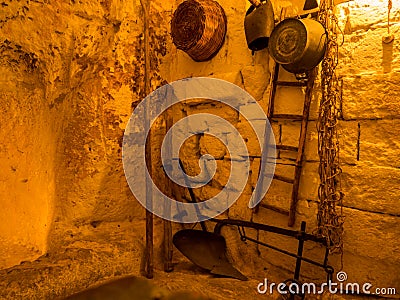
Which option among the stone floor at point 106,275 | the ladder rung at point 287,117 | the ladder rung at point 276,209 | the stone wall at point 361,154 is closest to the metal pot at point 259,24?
the stone wall at point 361,154

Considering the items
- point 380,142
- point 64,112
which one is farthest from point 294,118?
point 64,112

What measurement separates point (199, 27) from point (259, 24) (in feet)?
1.35

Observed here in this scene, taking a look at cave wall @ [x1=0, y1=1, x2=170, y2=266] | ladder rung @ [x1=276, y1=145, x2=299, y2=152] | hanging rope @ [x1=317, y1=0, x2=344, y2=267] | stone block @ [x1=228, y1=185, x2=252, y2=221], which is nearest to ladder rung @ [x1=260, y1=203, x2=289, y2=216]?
stone block @ [x1=228, y1=185, x2=252, y2=221]

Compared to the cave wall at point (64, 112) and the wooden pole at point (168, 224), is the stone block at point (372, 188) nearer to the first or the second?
the wooden pole at point (168, 224)

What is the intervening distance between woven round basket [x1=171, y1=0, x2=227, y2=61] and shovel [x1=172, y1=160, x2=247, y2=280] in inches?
46.6

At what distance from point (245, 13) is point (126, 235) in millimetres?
1617

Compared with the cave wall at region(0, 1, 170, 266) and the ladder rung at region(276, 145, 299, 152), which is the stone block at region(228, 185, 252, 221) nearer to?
the ladder rung at region(276, 145, 299, 152)

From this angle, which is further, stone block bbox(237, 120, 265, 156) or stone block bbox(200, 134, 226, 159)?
stone block bbox(200, 134, 226, 159)

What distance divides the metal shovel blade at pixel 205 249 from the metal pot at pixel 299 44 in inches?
47.5

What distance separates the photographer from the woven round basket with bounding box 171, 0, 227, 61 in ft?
7.49

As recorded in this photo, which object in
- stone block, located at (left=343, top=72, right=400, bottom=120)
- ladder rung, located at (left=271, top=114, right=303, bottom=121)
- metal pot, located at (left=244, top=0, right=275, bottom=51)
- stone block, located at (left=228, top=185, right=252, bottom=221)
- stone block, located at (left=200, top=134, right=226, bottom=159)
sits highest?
metal pot, located at (left=244, top=0, right=275, bottom=51)

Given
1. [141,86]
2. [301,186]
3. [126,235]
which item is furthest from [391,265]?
[141,86]

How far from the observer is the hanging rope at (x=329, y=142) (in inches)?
72.0

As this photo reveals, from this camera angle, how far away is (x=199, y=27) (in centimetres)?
227
